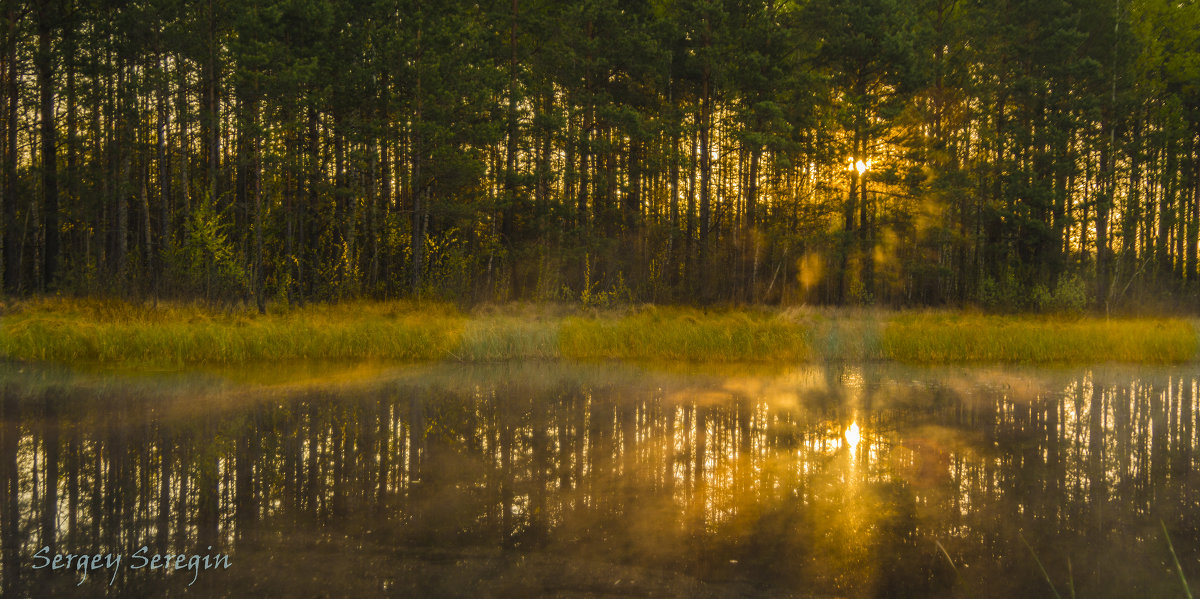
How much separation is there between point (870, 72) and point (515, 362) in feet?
54.0

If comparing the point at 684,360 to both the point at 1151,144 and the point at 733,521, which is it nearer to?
the point at 733,521

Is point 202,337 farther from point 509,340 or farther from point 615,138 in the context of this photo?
point 615,138

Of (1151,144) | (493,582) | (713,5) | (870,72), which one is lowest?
(493,582)

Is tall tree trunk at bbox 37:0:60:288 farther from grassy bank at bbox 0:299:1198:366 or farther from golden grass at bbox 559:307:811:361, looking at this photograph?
golden grass at bbox 559:307:811:361

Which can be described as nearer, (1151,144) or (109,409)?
(109,409)

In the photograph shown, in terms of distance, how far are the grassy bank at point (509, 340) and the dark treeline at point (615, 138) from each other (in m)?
4.61

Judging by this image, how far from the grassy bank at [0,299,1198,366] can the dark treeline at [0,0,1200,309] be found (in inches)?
181

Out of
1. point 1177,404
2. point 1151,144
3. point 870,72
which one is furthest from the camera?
point 1151,144

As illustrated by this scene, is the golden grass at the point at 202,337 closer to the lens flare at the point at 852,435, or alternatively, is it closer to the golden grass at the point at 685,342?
the golden grass at the point at 685,342

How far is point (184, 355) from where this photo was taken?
10.8 m

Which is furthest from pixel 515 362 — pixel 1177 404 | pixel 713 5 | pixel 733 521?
pixel 713 5

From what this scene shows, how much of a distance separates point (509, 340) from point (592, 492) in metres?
7.35
